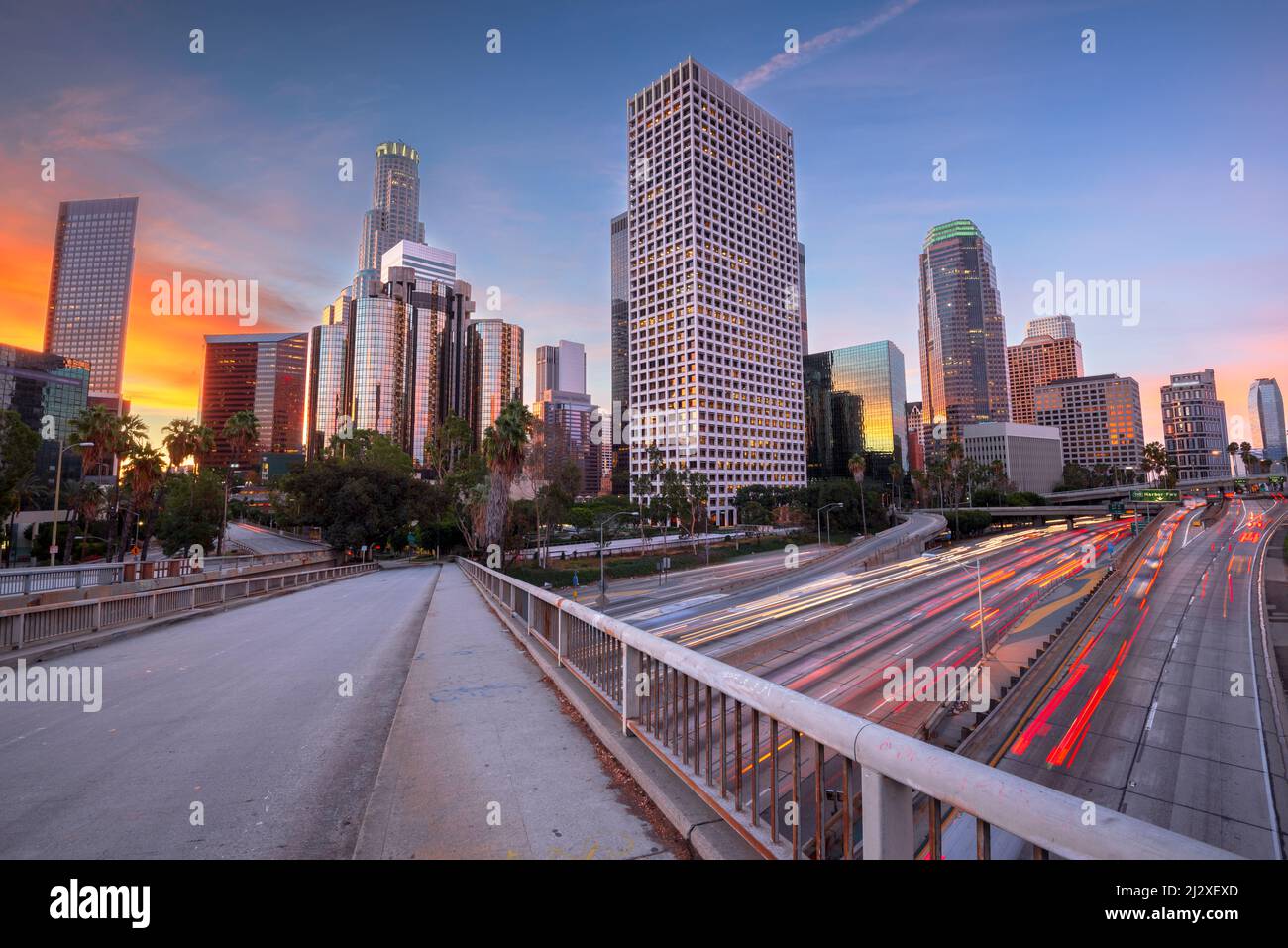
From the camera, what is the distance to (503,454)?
52406mm

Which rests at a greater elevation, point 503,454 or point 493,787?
point 503,454

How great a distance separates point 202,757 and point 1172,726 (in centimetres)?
3992

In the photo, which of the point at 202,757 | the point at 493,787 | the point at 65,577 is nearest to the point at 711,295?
the point at 65,577

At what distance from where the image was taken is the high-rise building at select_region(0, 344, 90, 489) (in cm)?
9400

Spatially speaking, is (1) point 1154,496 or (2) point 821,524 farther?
(2) point 821,524

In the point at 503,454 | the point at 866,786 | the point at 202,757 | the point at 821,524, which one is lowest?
the point at 821,524

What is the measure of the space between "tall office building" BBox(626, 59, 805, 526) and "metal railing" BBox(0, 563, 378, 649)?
110 metres

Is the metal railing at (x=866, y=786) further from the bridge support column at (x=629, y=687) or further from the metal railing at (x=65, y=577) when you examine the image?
the metal railing at (x=65, y=577)

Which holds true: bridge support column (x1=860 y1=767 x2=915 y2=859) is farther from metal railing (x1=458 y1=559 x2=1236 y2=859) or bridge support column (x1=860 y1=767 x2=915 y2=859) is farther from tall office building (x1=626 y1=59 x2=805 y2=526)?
tall office building (x1=626 y1=59 x2=805 y2=526)

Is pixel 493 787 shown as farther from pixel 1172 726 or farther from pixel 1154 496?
pixel 1154 496

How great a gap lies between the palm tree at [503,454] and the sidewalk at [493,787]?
4512 cm
